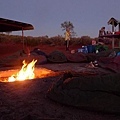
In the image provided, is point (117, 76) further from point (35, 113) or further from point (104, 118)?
point (35, 113)

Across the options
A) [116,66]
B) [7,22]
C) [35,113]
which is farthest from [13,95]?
[7,22]

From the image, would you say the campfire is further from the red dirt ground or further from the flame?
the red dirt ground

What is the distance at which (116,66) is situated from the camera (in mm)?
9406

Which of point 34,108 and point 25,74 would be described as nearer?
Answer: point 34,108

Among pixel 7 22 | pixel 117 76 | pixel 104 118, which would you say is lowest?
pixel 104 118

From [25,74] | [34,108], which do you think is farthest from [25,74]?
[34,108]

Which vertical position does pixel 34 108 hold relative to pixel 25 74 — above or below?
below

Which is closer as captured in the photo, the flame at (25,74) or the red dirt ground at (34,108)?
the red dirt ground at (34,108)

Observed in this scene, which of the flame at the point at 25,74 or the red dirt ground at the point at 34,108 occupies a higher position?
the flame at the point at 25,74

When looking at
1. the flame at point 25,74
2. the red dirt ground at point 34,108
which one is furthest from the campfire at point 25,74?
the red dirt ground at point 34,108

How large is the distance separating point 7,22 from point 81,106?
419 inches

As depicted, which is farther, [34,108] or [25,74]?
[25,74]

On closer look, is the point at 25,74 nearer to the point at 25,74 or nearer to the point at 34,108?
the point at 25,74

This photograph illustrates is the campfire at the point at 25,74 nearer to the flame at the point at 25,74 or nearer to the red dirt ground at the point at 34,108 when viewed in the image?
the flame at the point at 25,74
